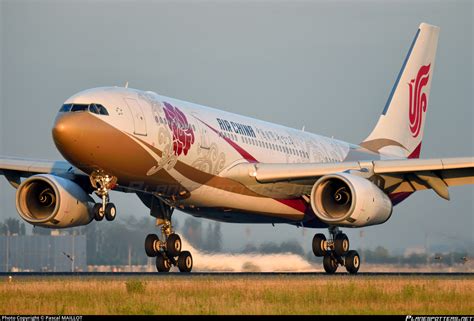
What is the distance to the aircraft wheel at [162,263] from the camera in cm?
3775

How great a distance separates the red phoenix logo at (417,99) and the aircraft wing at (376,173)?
35.7 feet

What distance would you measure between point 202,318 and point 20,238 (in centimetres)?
2699

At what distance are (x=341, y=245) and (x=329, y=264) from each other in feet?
2.95

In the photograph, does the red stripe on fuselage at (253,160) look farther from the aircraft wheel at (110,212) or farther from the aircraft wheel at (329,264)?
the aircraft wheel at (110,212)

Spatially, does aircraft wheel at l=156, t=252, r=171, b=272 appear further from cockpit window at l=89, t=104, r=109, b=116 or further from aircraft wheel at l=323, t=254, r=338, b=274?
cockpit window at l=89, t=104, r=109, b=116

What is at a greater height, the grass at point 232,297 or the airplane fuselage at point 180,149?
the airplane fuselage at point 180,149

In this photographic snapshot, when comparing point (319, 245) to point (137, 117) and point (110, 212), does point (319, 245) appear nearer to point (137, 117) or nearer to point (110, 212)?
point (137, 117)

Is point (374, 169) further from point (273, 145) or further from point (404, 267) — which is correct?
point (404, 267)

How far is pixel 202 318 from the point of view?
2005 centimetres

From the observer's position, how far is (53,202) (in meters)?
36.1

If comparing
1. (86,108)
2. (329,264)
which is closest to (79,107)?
(86,108)

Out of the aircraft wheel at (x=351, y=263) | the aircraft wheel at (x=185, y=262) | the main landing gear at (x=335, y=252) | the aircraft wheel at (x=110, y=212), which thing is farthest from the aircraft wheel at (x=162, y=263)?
the aircraft wheel at (x=110, y=212)

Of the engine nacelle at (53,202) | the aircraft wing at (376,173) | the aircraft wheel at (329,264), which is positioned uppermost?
the aircraft wing at (376,173)

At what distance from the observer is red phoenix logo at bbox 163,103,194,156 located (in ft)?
110
